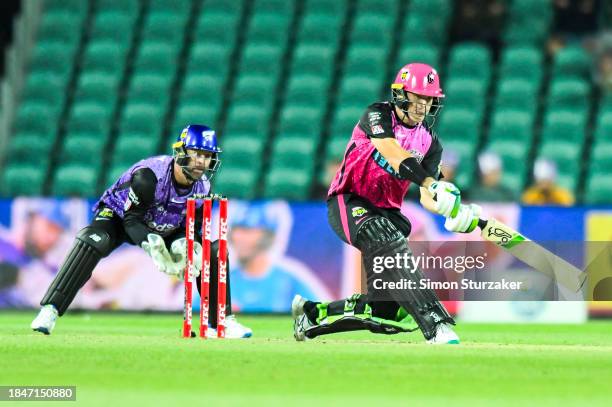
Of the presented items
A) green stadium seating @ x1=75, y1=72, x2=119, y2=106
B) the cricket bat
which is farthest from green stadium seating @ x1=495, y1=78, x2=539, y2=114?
the cricket bat

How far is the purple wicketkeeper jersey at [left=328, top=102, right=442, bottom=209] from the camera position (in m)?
9.88

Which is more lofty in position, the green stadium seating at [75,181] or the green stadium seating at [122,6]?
the green stadium seating at [122,6]

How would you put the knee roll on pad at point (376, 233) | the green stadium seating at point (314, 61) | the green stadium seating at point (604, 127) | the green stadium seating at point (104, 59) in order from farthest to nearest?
the green stadium seating at point (104, 59) → the green stadium seating at point (314, 61) → the green stadium seating at point (604, 127) → the knee roll on pad at point (376, 233)

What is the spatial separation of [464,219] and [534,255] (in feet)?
4.55

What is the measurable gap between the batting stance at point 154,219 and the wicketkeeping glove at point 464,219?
1.84 metres

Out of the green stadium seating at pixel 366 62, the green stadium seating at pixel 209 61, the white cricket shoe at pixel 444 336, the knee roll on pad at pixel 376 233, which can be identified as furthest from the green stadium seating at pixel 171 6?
the white cricket shoe at pixel 444 336

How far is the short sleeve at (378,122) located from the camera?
9.74 meters

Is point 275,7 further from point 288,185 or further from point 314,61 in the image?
point 288,185

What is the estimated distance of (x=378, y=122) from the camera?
9.79m

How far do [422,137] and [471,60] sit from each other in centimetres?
930

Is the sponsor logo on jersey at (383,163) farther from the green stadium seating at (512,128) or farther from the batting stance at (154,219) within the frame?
the green stadium seating at (512,128)

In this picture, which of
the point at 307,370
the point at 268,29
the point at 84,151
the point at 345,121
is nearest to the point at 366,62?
the point at 345,121

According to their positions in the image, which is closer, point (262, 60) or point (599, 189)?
point (599, 189)

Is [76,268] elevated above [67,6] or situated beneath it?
situated beneath
